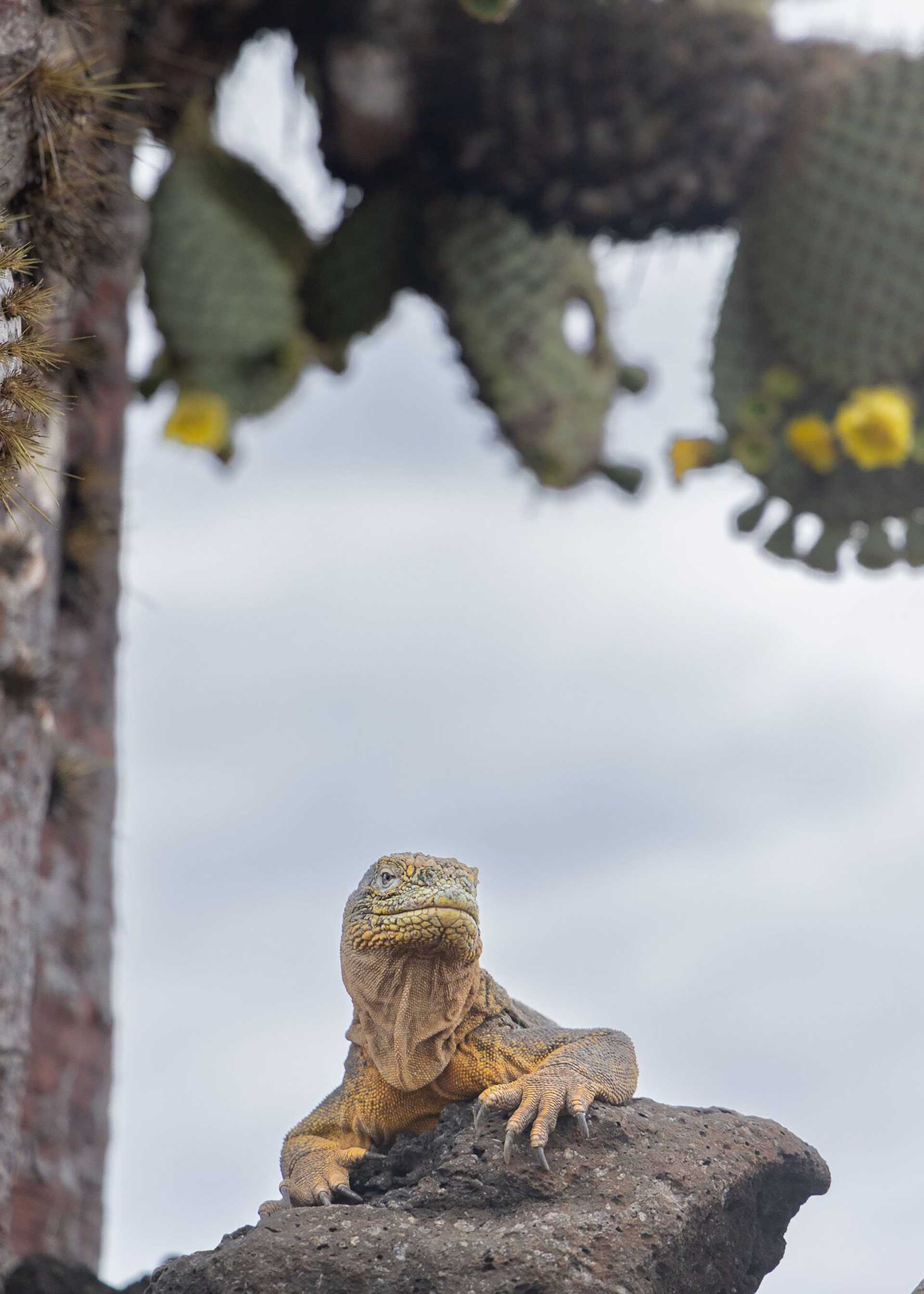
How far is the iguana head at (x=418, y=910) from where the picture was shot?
3.28 meters

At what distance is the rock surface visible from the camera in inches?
117

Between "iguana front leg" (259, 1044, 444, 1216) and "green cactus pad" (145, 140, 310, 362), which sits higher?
"green cactus pad" (145, 140, 310, 362)

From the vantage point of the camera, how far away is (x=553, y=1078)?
10.7ft

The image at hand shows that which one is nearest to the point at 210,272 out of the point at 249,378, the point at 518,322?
the point at 249,378

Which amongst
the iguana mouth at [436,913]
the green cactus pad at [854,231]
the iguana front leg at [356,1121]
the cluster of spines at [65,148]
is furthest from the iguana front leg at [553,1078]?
the green cactus pad at [854,231]

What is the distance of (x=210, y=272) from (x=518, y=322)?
A: 146 cm

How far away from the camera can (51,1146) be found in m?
5.97

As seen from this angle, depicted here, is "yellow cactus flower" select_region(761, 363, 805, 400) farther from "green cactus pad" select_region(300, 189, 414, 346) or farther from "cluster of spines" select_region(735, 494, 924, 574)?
"green cactus pad" select_region(300, 189, 414, 346)

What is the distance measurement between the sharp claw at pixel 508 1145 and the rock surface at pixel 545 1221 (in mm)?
22

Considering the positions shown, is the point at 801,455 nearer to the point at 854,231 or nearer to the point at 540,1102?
the point at 854,231

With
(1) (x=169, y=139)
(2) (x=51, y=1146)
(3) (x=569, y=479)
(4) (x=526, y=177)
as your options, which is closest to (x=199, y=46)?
(1) (x=169, y=139)

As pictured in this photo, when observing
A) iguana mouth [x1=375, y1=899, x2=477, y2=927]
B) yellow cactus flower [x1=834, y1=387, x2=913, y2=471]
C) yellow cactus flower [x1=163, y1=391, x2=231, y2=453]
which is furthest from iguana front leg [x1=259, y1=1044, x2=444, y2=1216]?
yellow cactus flower [x1=163, y1=391, x2=231, y2=453]

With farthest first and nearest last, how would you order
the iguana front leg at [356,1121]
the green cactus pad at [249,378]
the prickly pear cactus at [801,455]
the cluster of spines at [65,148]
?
the green cactus pad at [249,378], the prickly pear cactus at [801,455], the cluster of spines at [65,148], the iguana front leg at [356,1121]

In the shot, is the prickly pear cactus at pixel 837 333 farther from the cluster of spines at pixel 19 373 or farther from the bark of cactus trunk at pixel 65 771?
the cluster of spines at pixel 19 373
